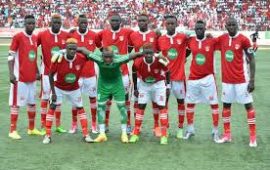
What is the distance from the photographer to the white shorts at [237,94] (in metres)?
10.2

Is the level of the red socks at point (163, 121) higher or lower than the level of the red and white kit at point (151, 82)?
lower

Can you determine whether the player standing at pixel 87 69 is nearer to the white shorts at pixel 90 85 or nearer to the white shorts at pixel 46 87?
the white shorts at pixel 90 85

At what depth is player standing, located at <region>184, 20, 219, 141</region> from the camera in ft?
34.7

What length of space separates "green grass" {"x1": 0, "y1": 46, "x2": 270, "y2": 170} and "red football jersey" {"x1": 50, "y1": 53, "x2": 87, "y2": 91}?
40.8 inches

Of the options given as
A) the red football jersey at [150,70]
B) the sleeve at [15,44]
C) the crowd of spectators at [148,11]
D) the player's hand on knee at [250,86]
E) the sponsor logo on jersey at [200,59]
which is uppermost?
the sleeve at [15,44]

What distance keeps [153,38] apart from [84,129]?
224 centimetres

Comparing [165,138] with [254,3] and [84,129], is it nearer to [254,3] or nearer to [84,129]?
[84,129]

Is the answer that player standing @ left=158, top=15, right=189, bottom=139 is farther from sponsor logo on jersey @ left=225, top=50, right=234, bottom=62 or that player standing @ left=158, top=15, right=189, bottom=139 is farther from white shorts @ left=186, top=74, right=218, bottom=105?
sponsor logo on jersey @ left=225, top=50, right=234, bottom=62

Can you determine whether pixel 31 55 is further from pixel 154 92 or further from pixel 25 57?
pixel 154 92

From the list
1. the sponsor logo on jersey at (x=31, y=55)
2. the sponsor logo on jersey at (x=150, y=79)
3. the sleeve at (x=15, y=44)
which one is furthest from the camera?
the sponsor logo on jersey at (x=31, y=55)

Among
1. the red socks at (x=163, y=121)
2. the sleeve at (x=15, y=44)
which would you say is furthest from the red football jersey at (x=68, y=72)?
the red socks at (x=163, y=121)

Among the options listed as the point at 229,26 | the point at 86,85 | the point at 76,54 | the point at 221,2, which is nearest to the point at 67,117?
the point at 86,85

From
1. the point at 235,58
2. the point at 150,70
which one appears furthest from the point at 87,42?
the point at 235,58

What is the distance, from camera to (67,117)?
13.1 meters
